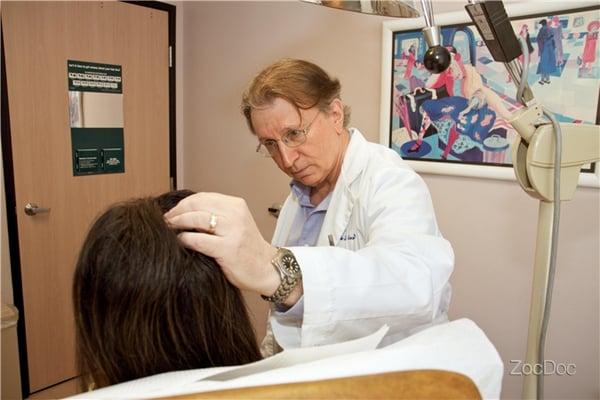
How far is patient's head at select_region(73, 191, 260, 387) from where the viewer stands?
59 cm

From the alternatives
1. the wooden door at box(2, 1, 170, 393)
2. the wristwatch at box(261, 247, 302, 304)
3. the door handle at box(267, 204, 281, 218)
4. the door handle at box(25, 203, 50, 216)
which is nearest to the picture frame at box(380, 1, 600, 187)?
the door handle at box(267, 204, 281, 218)

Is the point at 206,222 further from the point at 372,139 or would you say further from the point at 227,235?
the point at 372,139

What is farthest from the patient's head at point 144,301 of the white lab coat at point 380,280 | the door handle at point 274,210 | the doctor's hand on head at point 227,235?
the door handle at point 274,210

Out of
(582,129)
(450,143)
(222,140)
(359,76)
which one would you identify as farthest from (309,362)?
(222,140)

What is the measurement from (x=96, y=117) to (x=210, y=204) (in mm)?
2250

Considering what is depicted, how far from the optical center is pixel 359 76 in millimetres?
2105

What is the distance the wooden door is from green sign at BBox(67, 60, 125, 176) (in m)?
0.03

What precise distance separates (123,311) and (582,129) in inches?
35.8

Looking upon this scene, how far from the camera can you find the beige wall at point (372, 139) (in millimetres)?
1592

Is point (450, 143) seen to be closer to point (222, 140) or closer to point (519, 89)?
point (519, 89)

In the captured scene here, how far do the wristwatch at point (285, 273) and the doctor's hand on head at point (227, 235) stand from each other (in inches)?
1.0

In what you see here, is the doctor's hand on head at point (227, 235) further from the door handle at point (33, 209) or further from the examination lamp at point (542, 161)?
the door handle at point (33, 209)

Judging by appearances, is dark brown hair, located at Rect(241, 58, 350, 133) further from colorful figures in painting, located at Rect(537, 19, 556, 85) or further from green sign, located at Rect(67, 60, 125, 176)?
green sign, located at Rect(67, 60, 125, 176)

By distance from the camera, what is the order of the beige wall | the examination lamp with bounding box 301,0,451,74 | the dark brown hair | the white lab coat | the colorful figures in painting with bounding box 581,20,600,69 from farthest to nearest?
the beige wall, the colorful figures in painting with bounding box 581,20,600,69, the dark brown hair, the examination lamp with bounding box 301,0,451,74, the white lab coat
